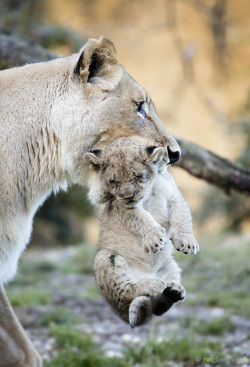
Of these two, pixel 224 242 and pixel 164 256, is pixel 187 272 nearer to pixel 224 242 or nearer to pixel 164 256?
pixel 224 242

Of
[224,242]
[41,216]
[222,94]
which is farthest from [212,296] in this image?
[222,94]

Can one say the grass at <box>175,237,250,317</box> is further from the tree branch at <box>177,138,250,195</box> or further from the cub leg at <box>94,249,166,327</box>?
the cub leg at <box>94,249,166,327</box>

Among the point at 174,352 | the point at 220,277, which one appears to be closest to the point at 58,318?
the point at 174,352

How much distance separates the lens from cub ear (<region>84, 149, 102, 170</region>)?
3.10 meters

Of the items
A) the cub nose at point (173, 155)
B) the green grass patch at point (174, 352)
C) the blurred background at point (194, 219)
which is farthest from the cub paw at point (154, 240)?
the green grass patch at point (174, 352)

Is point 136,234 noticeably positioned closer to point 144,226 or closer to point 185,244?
point 144,226

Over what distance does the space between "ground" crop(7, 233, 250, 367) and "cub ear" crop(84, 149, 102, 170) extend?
1.75m

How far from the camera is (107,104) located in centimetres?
323

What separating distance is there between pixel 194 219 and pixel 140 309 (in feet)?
25.8

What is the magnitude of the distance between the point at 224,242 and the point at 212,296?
112 inches

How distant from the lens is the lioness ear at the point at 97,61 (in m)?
3.17

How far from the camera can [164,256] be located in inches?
127

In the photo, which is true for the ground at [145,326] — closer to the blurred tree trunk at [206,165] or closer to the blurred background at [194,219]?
the blurred background at [194,219]

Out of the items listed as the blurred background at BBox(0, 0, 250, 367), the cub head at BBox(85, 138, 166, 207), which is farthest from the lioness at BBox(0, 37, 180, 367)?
the blurred background at BBox(0, 0, 250, 367)
